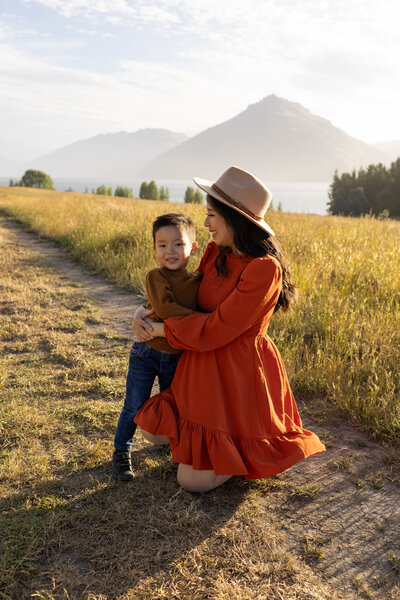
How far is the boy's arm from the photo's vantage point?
234 cm

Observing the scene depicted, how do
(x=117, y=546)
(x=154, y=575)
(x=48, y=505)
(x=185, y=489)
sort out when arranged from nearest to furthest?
(x=154, y=575) → (x=117, y=546) → (x=48, y=505) → (x=185, y=489)

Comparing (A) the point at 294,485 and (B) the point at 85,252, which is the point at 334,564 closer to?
(A) the point at 294,485

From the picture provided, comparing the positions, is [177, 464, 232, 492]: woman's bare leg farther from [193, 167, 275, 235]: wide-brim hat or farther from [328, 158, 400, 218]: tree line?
[328, 158, 400, 218]: tree line

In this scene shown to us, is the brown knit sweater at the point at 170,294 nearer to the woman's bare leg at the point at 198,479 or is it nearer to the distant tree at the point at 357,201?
the woman's bare leg at the point at 198,479

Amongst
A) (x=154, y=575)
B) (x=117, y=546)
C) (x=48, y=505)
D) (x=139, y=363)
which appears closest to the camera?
(x=154, y=575)

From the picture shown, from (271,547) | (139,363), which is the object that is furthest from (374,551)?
(139,363)

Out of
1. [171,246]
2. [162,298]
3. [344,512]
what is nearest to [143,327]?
[162,298]

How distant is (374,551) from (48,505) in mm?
1601

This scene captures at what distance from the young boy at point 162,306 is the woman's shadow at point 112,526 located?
0.57ft

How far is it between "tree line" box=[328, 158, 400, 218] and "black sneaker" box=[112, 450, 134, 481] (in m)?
44.6

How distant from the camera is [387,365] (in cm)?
341

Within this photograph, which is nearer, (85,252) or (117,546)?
(117,546)

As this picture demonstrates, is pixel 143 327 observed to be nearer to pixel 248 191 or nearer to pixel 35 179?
pixel 248 191

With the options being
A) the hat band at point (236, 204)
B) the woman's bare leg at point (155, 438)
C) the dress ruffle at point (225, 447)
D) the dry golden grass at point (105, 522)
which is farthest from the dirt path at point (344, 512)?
the hat band at point (236, 204)
